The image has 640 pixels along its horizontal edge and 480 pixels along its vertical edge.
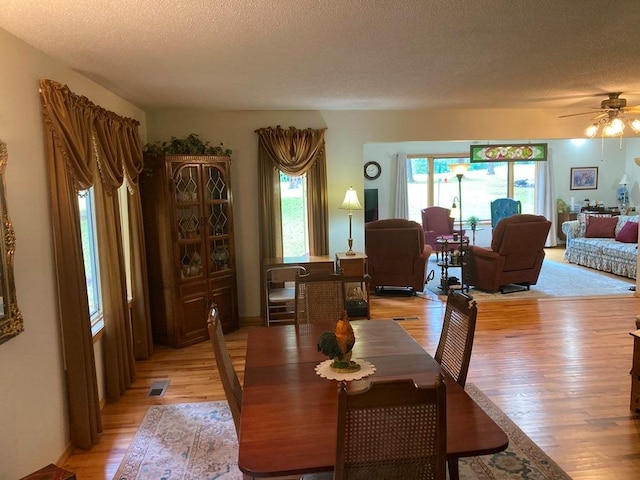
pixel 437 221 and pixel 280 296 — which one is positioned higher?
pixel 437 221

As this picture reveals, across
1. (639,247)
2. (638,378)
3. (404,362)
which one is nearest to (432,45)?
(404,362)

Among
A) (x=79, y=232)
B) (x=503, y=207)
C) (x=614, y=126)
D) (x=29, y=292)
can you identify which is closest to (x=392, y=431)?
(x=29, y=292)

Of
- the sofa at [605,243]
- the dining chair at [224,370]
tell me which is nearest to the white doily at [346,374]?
the dining chair at [224,370]

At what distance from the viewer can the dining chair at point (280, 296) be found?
4.95 metres

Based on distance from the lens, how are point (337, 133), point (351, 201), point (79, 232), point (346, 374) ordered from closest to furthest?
point (346, 374) < point (79, 232) < point (351, 201) < point (337, 133)

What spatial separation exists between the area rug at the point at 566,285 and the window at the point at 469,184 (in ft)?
8.58

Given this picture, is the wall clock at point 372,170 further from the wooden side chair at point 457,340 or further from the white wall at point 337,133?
the wooden side chair at point 457,340

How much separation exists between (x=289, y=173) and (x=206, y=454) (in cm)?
328

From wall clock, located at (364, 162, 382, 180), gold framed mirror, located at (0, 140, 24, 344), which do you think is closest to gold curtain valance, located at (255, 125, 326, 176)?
gold framed mirror, located at (0, 140, 24, 344)

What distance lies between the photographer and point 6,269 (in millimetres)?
2303

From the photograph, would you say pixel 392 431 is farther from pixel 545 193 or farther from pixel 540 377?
pixel 545 193

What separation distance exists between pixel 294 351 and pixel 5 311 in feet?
4.71

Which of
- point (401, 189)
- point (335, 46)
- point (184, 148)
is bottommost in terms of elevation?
point (401, 189)

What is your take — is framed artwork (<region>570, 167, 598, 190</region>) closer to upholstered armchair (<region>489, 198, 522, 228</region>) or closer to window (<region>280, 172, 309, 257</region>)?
upholstered armchair (<region>489, 198, 522, 228</region>)
